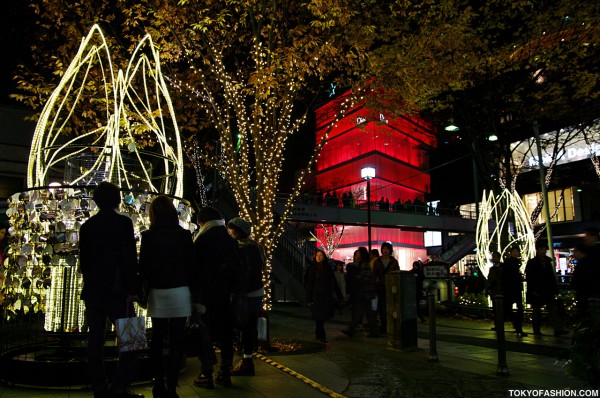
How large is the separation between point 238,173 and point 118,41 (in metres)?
4.10

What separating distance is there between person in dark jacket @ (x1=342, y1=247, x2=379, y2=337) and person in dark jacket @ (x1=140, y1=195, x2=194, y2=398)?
6.92 metres

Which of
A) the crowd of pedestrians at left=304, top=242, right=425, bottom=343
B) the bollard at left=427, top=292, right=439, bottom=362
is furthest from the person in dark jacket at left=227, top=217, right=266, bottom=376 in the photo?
the crowd of pedestrians at left=304, top=242, right=425, bottom=343

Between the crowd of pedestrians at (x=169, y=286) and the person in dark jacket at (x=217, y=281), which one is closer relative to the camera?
the crowd of pedestrians at (x=169, y=286)

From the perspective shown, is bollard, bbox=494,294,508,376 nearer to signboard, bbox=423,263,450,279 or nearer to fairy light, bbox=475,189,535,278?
fairy light, bbox=475,189,535,278

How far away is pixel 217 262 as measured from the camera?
5.46 metres

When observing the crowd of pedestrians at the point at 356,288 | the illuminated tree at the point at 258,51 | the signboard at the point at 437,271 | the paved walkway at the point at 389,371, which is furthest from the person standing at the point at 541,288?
the signboard at the point at 437,271

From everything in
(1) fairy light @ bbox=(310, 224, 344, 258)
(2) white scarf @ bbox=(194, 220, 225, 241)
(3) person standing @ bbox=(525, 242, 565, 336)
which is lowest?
(3) person standing @ bbox=(525, 242, 565, 336)

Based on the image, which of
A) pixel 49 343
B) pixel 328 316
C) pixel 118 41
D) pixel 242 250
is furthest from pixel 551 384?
pixel 118 41

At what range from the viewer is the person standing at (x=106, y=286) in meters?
4.52

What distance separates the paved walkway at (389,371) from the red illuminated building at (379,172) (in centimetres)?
3370

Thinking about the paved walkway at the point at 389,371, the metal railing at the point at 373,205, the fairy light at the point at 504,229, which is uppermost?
the metal railing at the point at 373,205

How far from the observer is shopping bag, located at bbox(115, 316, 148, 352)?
4.52 metres

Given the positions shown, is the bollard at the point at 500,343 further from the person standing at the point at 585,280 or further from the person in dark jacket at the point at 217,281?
the person in dark jacket at the point at 217,281

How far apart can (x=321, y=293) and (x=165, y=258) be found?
623 cm
